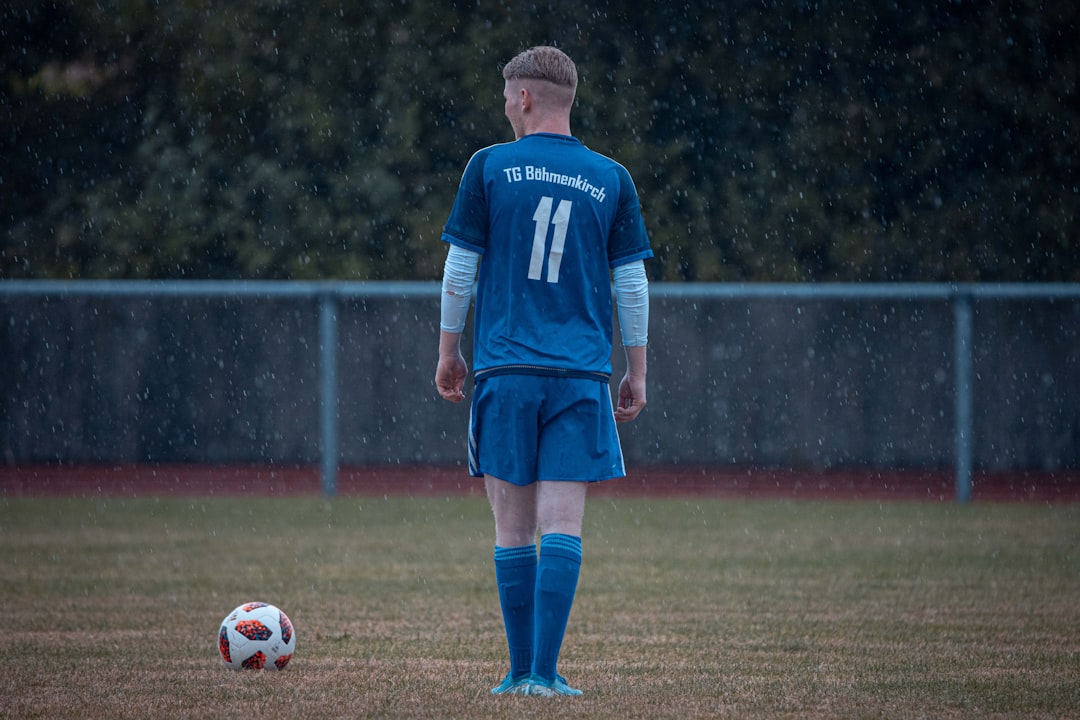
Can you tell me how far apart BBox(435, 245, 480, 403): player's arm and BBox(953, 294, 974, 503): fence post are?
34.0ft

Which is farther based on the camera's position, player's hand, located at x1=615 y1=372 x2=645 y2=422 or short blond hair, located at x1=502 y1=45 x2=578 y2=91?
player's hand, located at x1=615 y1=372 x2=645 y2=422

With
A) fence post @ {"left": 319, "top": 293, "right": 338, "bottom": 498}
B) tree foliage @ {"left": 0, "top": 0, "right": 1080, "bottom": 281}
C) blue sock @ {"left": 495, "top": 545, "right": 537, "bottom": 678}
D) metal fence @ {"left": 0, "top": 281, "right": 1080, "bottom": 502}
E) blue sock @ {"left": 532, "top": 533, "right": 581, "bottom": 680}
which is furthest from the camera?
tree foliage @ {"left": 0, "top": 0, "right": 1080, "bottom": 281}

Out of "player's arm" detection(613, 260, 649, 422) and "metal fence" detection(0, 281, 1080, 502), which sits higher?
"player's arm" detection(613, 260, 649, 422)

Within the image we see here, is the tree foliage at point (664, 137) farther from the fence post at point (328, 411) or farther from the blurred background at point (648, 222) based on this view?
the fence post at point (328, 411)

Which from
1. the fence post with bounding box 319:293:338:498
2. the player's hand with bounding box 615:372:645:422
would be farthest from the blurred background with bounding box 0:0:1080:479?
the player's hand with bounding box 615:372:645:422

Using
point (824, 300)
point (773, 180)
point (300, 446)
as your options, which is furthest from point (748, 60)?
point (300, 446)

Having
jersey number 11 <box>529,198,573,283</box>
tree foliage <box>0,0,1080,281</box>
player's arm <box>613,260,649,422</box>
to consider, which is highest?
tree foliage <box>0,0,1080,281</box>

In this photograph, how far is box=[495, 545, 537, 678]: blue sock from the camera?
14.7ft

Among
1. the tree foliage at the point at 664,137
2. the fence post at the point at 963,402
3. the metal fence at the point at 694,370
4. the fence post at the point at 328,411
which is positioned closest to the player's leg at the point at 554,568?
the fence post at the point at 328,411

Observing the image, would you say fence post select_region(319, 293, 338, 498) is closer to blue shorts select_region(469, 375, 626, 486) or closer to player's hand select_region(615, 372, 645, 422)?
player's hand select_region(615, 372, 645, 422)

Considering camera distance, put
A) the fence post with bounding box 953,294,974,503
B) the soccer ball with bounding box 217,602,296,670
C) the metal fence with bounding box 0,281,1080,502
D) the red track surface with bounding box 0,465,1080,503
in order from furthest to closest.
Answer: the metal fence with bounding box 0,281,1080,502
the red track surface with bounding box 0,465,1080,503
the fence post with bounding box 953,294,974,503
the soccer ball with bounding box 217,602,296,670

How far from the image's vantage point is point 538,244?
438 centimetres

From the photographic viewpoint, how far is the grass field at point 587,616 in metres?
4.41

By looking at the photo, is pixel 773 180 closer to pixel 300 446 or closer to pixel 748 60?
pixel 748 60
